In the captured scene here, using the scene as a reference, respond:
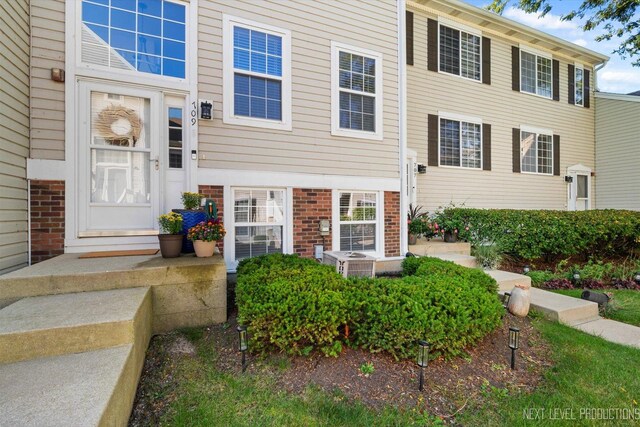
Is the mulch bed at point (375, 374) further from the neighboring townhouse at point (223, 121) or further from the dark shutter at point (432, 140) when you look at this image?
the dark shutter at point (432, 140)

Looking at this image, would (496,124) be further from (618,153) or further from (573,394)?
(573,394)

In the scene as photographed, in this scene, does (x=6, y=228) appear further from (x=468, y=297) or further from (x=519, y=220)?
(x=519, y=220)

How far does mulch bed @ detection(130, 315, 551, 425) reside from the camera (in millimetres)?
2234

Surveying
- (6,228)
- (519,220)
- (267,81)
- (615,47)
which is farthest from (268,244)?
(615,47)

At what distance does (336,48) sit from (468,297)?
4576 millimetres

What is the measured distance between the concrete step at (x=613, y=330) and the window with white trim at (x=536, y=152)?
7.05m

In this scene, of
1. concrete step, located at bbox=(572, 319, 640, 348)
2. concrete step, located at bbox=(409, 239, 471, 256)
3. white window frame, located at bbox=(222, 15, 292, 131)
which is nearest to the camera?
concrete step, located at bbox=(572, 319, 640, 348)

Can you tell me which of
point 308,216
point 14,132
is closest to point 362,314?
point 308,216

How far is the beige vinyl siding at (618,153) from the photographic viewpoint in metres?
10.4

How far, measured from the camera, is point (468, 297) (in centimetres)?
290

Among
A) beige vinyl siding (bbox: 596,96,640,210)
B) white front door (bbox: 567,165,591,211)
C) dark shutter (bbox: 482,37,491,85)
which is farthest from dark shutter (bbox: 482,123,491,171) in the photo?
beige vinyl siding (bbox: 596,96,640,210)

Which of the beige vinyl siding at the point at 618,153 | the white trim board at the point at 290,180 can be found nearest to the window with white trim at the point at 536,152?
the beige vinyl siding at the point at 618,153

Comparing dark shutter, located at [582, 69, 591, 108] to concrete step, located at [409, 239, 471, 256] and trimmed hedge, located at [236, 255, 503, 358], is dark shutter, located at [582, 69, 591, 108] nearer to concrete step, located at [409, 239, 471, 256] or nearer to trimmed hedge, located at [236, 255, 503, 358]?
concrete step, located at [409, 239, 471, 256]

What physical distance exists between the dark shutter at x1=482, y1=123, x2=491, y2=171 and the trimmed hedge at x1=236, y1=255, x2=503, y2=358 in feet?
22.9
